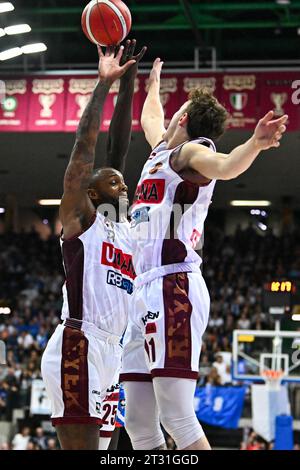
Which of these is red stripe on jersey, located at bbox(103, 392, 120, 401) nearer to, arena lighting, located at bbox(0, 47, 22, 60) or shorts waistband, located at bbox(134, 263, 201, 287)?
shorts waistband, located at bbox(134, 263, 201, 287)

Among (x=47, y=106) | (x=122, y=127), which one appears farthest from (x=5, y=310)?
(x=122, y=127)

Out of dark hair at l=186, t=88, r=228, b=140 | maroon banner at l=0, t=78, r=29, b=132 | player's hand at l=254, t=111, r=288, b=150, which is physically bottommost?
player's hand at l=254, t=111, r=288, b=150

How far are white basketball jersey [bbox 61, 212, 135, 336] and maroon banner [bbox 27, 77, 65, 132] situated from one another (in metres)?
11.1

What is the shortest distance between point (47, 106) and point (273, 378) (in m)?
6.49

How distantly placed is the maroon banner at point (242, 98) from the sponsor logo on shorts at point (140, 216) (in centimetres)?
1077

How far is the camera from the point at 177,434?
15.6ft

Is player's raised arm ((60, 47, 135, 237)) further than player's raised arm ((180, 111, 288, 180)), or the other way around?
player's raised arm ((60, 47, 135, 237))

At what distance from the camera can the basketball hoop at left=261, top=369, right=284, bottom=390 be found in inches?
599

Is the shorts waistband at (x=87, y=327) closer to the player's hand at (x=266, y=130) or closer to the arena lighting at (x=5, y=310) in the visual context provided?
the player's hand at (x=266, y=130)

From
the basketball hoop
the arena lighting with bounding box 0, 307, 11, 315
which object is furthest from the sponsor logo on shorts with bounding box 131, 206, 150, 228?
the arena lighting with bounding box 0, 307, 11, 315
